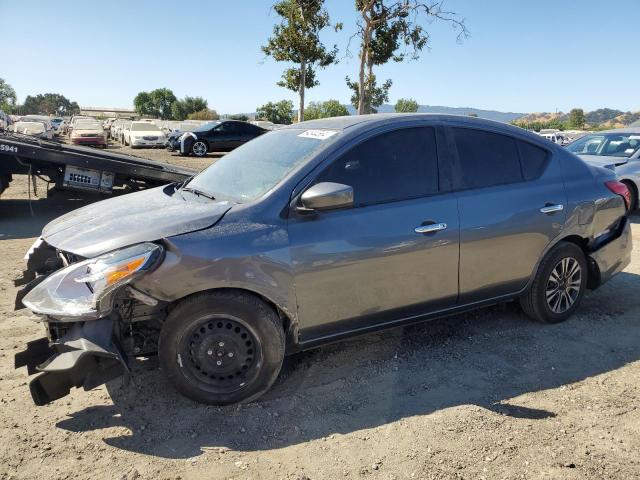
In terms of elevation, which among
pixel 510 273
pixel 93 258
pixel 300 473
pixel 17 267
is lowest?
pixel 300 473

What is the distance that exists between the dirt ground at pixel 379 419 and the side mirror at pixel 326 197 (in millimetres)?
1228

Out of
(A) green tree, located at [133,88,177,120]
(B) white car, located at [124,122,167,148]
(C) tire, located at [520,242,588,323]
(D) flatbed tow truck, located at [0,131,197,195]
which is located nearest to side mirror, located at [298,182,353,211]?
(C) tire, located at [520,242,588,323]

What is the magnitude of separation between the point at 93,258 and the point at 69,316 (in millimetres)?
349

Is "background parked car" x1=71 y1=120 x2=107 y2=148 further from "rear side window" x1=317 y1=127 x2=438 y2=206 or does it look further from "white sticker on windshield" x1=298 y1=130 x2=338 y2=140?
"rear side window" x1=317 y1=127 x2=438 y2=206

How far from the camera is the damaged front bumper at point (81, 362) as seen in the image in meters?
2.81

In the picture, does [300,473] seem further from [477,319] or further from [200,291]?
[477,319]

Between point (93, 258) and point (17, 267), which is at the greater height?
point (93, 258)

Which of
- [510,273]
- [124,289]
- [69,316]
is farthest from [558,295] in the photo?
[69,316]

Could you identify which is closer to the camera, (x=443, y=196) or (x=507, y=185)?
(x=443, y=196)

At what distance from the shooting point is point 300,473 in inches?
104

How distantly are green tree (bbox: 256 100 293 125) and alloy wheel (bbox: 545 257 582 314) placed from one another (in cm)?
5116

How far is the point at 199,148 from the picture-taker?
22.4m

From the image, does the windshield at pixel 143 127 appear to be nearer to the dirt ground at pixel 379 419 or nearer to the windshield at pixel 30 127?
the windshield at pixel 30 127

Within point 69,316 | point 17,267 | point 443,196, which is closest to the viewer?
→ point 69,316
